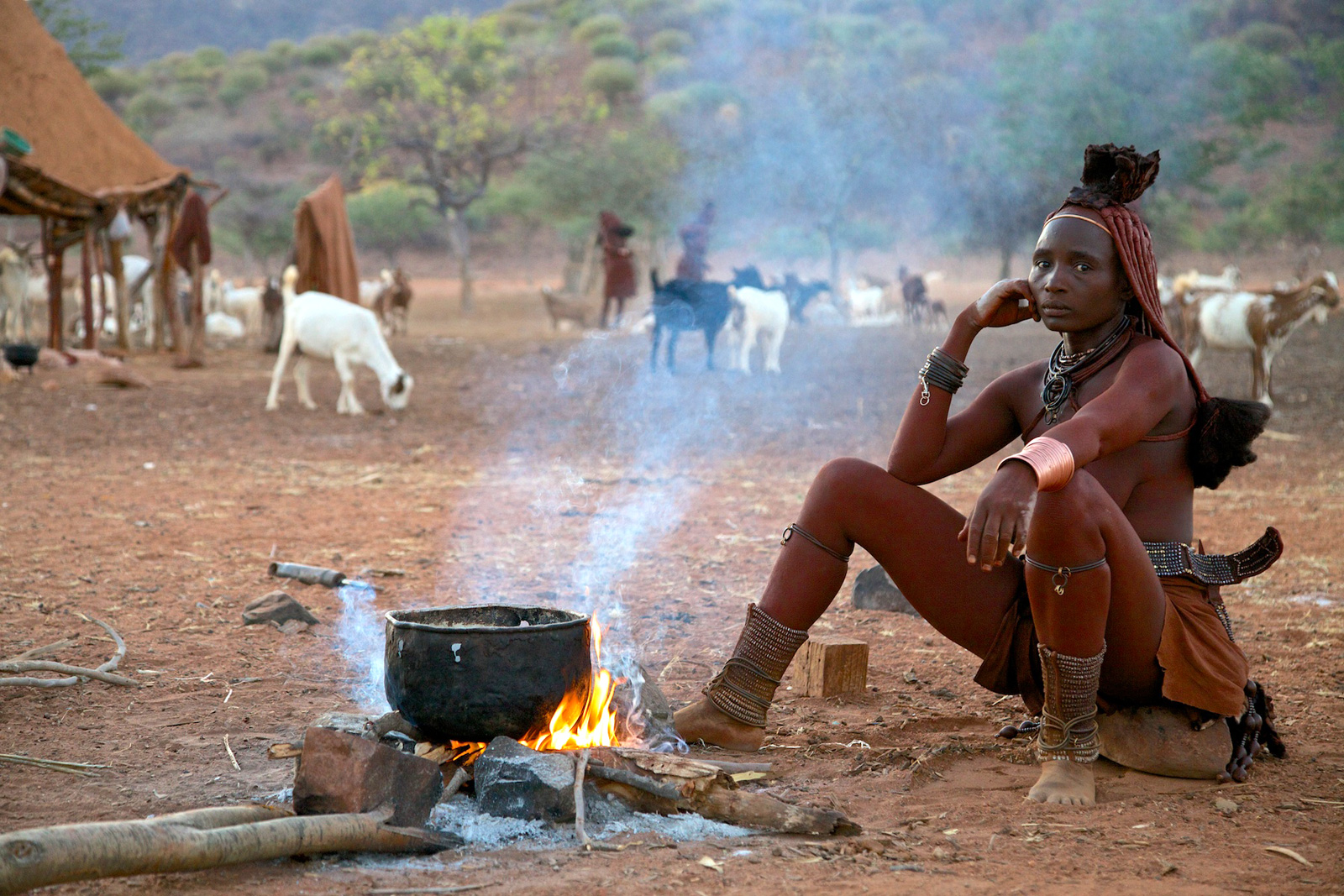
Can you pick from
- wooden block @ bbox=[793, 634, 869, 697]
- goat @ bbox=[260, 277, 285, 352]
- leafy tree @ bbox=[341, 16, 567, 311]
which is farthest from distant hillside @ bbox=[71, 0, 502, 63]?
wooden block @ bbox=[793, 634, 869, 697]

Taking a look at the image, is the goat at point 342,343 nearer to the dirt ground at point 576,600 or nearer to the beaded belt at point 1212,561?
the dirt ground at point 576,600

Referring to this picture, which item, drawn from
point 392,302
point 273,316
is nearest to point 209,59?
point 392,302

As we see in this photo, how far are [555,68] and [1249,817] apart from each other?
37948 millimetres

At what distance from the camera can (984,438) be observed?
9.81ft

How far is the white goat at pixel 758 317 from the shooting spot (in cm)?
1494

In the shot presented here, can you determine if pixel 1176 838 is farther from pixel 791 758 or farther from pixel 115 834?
pixel 115 834

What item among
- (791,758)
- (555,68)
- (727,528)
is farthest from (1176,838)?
(555,68)

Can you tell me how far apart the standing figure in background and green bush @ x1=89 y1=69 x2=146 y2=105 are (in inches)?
1766

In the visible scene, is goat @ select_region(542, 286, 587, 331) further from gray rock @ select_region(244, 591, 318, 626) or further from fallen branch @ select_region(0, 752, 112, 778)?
fallen branch @ select_region(0, 752, 112, 778)

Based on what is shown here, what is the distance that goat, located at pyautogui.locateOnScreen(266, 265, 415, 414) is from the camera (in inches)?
423

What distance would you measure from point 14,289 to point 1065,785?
1747cm

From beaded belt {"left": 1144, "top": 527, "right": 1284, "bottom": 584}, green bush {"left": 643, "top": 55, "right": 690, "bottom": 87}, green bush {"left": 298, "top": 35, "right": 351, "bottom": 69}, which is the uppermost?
green bush {"left": 298, "top": 35, "right": 351, "bottom": 69}

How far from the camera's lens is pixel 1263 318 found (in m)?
11.9

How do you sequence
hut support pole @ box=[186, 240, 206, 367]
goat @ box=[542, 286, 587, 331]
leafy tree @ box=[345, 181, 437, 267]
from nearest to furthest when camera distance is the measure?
hut support pole @ box=[186, 240, 206, 367] → goat @ box=[542, 286, 587, 331] → leafy tree @ box=[345, 181, 437, 267]
